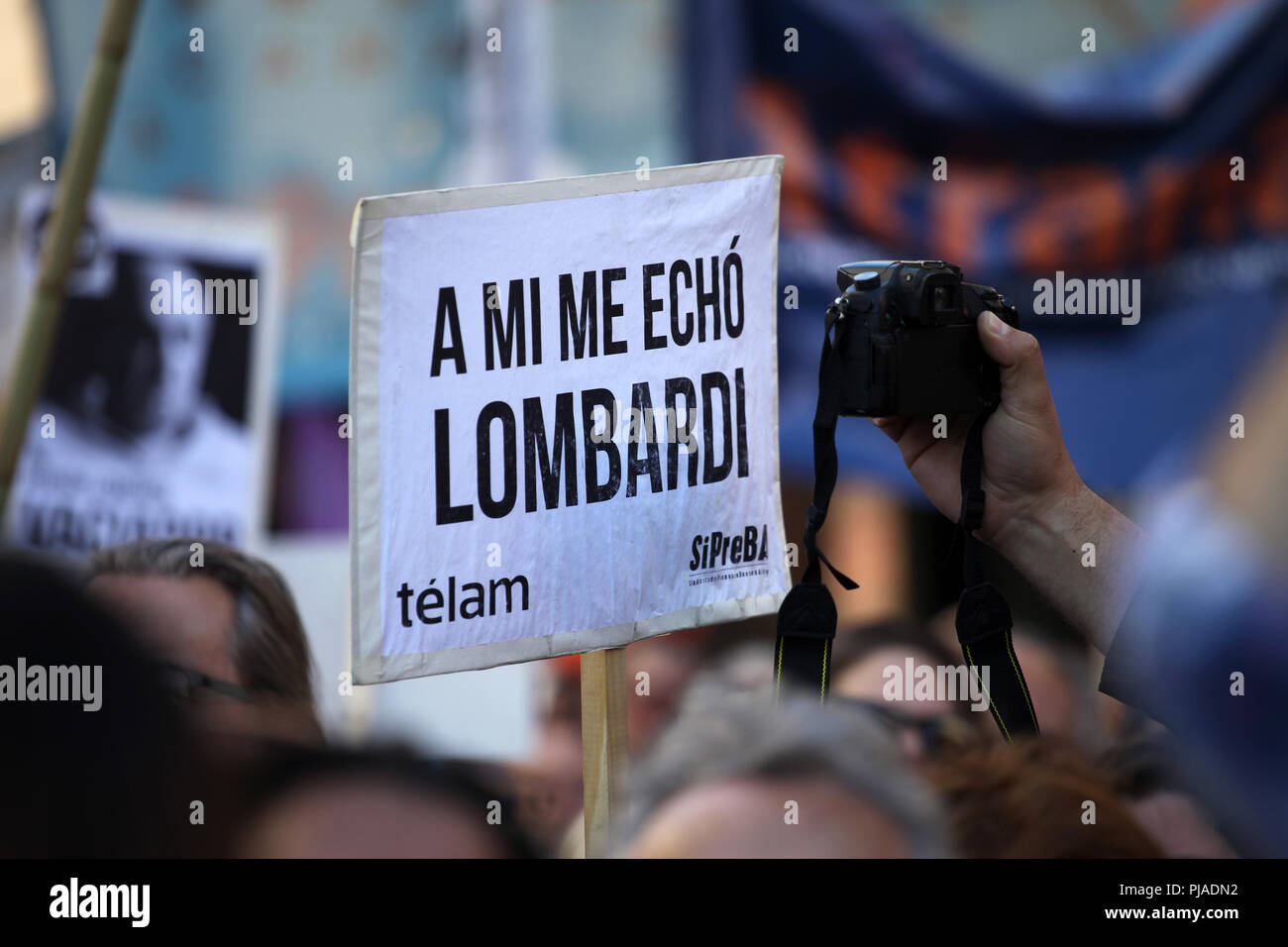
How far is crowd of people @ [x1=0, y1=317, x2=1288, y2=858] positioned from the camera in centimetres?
86

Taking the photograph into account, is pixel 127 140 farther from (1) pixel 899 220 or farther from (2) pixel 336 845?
(2) pixel 336 845

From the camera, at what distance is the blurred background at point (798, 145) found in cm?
425

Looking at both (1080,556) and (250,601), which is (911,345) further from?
(250,601)

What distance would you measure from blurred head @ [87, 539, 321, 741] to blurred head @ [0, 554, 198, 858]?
2.63ft

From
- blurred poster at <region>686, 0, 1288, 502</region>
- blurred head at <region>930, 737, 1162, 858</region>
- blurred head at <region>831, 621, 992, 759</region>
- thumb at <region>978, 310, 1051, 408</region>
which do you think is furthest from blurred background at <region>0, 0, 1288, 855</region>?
blurred head at <region>930, 737, 1162, 858</region>

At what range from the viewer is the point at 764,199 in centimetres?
199

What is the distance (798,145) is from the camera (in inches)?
168

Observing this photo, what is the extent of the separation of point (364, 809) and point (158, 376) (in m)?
3.47

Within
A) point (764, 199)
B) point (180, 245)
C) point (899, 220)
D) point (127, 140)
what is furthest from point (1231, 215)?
point (127, 140)

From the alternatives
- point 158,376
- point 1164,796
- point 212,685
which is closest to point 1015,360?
point 1164,796

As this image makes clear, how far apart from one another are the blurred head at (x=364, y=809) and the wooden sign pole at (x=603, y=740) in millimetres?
823

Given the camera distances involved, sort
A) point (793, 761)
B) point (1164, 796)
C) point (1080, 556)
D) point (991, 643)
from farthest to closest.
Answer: point (1080, 556) < point (991, 643) < point (1164, 796) < point (793, 761)

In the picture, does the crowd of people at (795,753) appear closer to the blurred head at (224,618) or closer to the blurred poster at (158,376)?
the blurred head at (224,618)

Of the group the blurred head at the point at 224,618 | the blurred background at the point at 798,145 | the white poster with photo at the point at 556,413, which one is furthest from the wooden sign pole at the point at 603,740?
the blurred background at the point at 798,145
